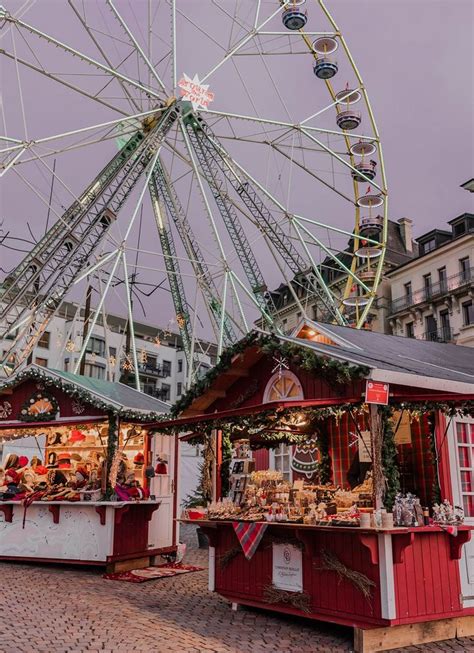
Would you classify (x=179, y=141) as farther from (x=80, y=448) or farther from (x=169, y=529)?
(x=169, y=529)

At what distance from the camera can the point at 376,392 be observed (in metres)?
8.01

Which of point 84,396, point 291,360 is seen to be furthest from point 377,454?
point 84,396

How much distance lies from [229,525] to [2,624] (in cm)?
348

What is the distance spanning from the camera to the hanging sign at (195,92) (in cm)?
1912

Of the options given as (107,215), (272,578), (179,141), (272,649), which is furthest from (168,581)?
(179,141)

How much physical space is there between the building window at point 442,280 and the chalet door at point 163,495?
31.5m

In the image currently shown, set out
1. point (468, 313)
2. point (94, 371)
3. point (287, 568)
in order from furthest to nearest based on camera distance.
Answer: point (94, 371) → point (468, 313) → point (287, 568)

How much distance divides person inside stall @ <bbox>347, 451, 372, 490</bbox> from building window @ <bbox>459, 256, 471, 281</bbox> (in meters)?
31.4

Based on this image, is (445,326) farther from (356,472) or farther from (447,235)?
(356,472)

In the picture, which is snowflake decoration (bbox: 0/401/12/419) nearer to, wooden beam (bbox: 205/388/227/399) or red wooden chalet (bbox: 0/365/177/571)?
red wooden chalet (bbox: 0/365/177/571)

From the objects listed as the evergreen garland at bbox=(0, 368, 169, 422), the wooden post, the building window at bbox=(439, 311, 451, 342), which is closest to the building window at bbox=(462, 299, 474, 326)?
the building window at bbox=(439, 311, 451, 342)

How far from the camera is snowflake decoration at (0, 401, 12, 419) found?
52.4ft

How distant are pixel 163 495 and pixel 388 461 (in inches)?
332

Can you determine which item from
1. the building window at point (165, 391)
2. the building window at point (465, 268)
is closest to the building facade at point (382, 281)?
the building window at point (465, 268)
